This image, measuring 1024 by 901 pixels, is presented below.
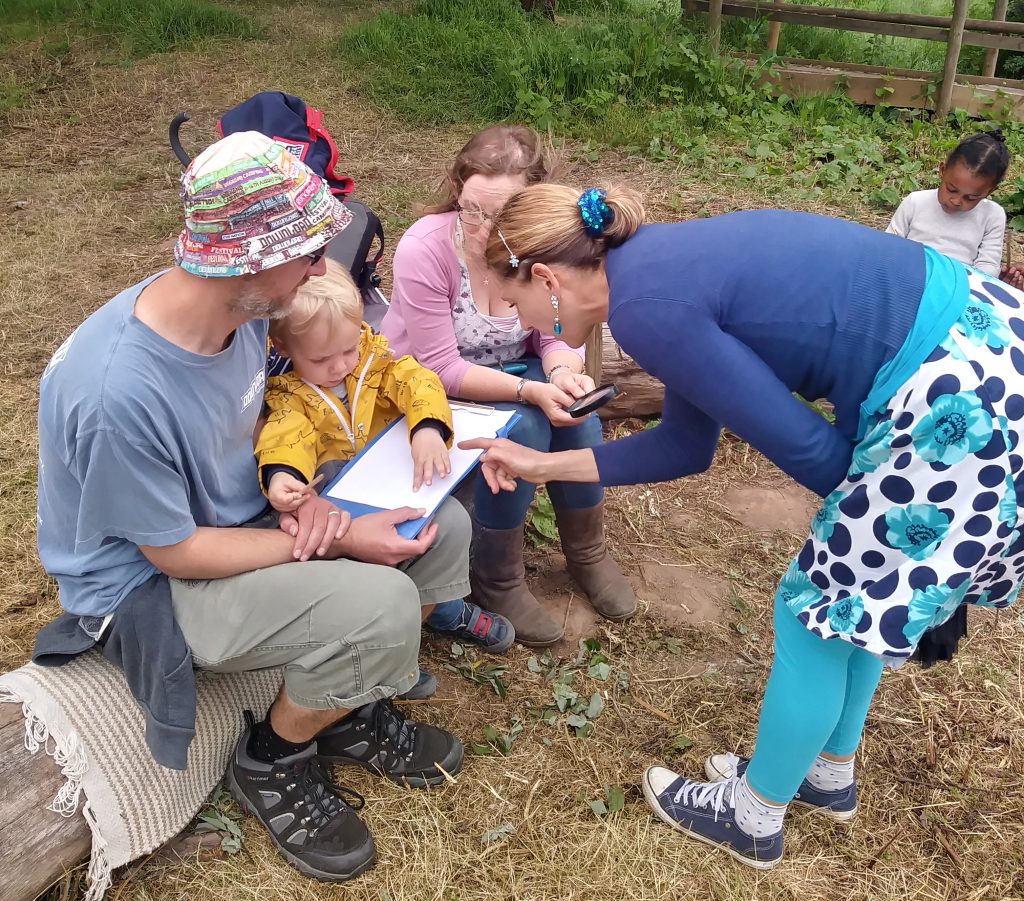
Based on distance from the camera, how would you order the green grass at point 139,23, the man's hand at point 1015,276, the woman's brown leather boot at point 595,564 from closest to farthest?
the woman's brown leather boot at point 595,564, the man's hand at point 1015,276, the green grass at point 139,23

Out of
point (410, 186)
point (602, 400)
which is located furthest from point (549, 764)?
point (410, 186)

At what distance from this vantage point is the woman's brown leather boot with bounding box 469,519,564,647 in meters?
2.80

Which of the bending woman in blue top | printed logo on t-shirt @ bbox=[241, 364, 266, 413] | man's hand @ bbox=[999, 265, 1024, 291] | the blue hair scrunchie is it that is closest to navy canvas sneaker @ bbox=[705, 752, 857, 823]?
the bending woman in blue top

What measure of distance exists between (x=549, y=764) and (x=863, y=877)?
81 cm

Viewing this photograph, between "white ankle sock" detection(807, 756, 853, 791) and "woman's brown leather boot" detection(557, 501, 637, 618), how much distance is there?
80 centimetres

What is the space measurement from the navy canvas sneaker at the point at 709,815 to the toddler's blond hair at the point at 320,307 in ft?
4.58

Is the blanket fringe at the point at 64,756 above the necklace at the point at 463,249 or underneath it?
underneath

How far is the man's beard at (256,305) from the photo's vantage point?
181 cm

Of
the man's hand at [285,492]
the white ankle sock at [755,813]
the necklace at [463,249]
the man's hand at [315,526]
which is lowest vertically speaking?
the white ankle sock at [755,813]

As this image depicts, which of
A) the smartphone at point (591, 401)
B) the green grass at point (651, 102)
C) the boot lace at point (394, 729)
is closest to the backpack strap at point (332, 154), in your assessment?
the smartphone at point (591, 401)

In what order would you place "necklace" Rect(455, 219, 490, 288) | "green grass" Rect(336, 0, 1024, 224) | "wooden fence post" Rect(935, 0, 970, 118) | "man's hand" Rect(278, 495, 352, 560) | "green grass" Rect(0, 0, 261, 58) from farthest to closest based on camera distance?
"green grass" Rect(0, 0, 261, 58) < "wooden fence post" Rect(935, 0, 970, 118) < "green grass" Rect(336, 0, 1024, 224) < "necklace" Rect(455, 219, 490, 288) < "man's hand" Rect(278, 495, 352, 560)

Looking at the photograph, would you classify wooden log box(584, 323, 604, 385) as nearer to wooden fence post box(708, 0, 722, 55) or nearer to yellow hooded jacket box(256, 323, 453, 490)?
yellow hooded jacket box(256, 323, 453, 490)

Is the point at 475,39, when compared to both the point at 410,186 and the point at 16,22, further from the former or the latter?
the point at 16,22

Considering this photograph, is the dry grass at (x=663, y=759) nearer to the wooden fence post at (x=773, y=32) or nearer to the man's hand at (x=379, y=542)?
the man's hand at (x=379, y=542)
